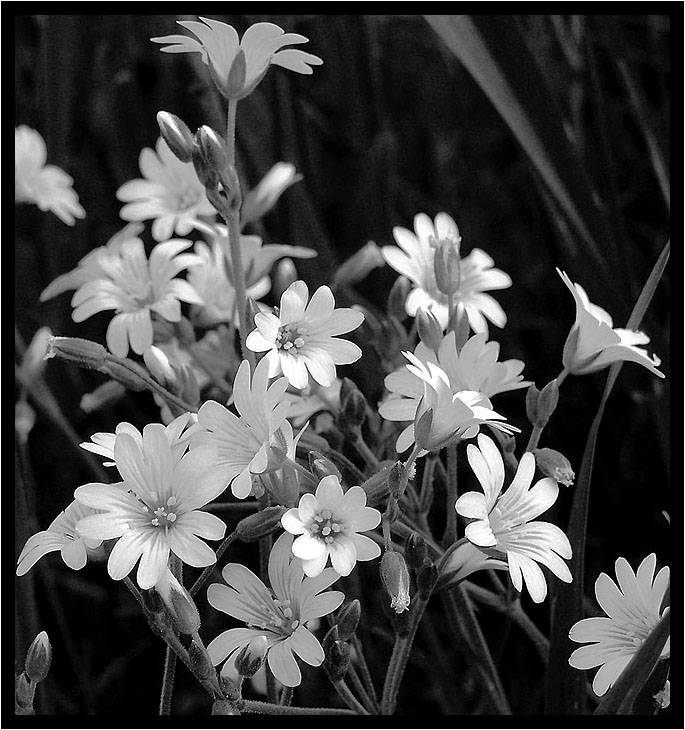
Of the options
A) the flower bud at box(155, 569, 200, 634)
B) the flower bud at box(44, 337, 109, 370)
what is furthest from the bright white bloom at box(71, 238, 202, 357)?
the flower bud at box(155, 569, 200, 634)

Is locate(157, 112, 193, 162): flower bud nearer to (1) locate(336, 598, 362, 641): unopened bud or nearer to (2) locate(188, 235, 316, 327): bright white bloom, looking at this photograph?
(2) locate(188, 235, 316, 327): bright white bloom

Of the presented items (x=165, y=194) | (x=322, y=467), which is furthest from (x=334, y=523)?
(x=165, y=194)

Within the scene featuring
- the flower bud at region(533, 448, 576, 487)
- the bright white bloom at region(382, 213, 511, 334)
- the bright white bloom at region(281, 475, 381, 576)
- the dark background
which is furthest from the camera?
the dark background

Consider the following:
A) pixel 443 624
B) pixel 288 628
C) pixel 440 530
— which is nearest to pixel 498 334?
pixel 440 530

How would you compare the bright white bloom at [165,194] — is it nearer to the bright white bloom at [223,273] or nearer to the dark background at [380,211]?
the bright white bloom at [223,273]

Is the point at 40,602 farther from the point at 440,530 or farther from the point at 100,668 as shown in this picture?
the point at 440,530

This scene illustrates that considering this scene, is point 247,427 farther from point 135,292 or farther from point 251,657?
point 135,292
